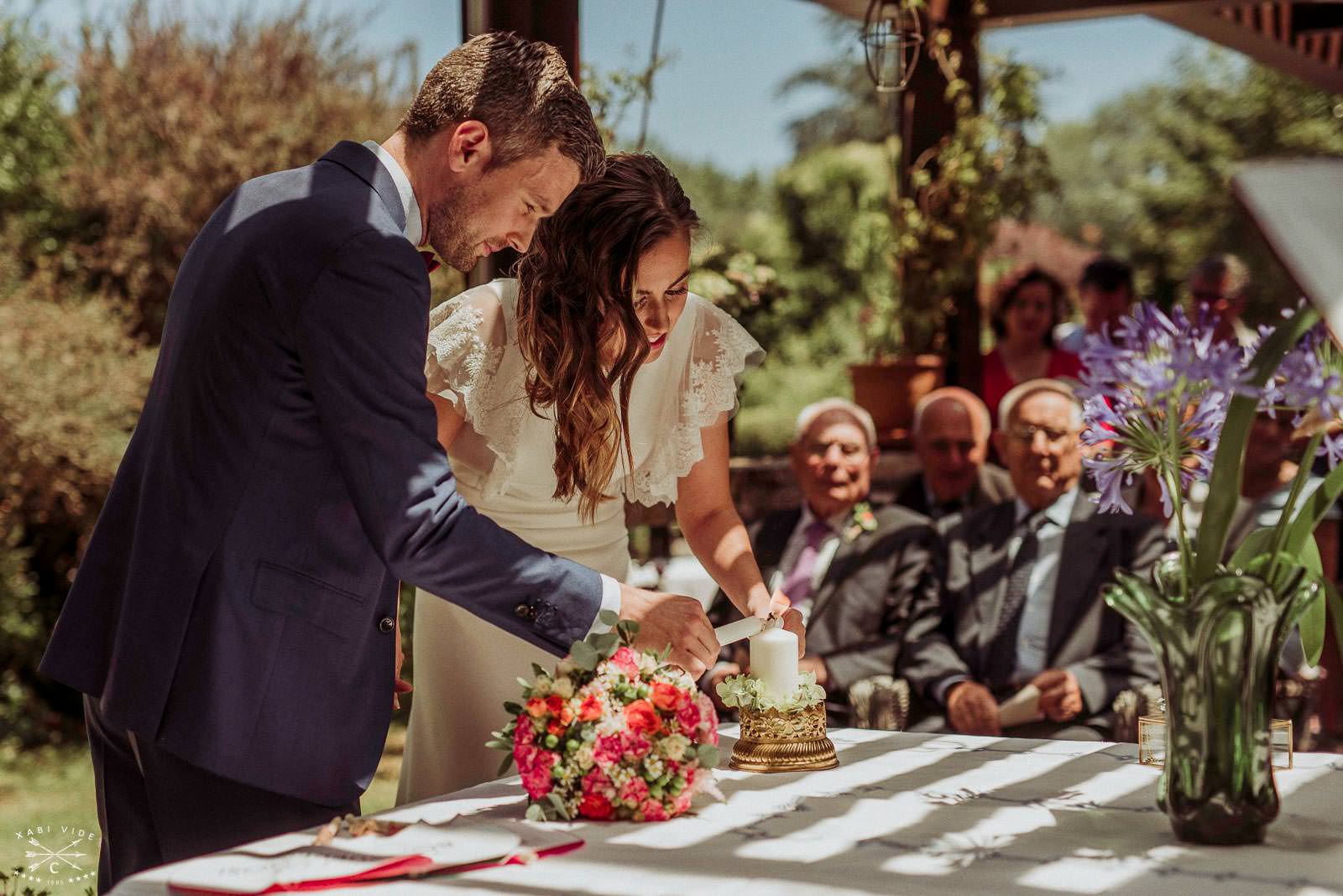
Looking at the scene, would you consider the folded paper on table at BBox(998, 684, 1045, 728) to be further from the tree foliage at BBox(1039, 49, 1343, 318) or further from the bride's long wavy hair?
the tree foliage at BBox(1039, 49, 1343, 318)

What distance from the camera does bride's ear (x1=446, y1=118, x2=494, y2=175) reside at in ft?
6.35

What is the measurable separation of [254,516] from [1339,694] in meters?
4.79

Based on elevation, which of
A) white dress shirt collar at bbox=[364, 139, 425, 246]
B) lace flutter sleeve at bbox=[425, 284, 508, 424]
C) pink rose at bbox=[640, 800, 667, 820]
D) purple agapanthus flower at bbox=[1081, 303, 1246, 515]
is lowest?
pink rose at bbox=[640, 800, 667, 820]

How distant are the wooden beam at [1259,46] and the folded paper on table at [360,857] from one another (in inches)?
216

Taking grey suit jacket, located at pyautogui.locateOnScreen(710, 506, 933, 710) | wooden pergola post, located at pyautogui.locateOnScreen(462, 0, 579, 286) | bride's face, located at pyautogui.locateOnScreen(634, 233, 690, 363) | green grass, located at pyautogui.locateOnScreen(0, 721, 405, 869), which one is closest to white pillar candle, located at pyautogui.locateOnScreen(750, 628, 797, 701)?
bride's face, located at pyautogui.locateOnScreen(634, 233, 690, 363)

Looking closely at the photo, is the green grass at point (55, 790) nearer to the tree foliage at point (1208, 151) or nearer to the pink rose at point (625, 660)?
the pink rose at point (625, 660)

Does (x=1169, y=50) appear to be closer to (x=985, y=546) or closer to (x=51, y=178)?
(x=51, y=178)

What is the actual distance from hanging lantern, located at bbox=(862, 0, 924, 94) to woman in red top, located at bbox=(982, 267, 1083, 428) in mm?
997

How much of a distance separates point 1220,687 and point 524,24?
7.10ft

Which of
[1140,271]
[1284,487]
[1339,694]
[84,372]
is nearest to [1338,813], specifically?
[1284,487]

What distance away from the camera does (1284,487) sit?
469 cm

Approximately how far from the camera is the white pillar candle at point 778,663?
2.05m

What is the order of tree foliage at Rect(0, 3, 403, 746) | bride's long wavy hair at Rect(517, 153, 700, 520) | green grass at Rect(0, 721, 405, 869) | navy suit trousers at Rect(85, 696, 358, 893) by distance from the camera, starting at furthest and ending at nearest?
tree foliage at Rect(0, 3, 403, 746) → green grass at Rect(0, 721, 405, 869) → bride's long wavy hair at Rect(517, 153, 700, 520) → navy suit trousers at Rect(85, 696, 358, 893)

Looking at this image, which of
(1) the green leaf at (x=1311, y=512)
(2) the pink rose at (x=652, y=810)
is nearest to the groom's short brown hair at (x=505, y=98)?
(2) the pink rose at (x=652, y=810)
